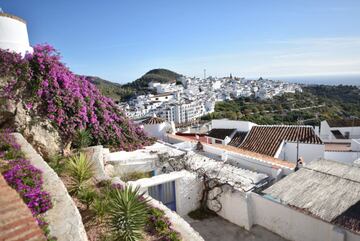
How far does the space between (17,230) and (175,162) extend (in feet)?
30.0

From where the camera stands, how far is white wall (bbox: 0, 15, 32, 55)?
34.8ft

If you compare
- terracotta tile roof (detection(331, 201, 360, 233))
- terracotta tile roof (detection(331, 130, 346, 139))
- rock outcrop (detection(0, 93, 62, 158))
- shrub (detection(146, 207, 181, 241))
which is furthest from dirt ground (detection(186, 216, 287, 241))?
terracotta tile roof (detection(331, 130, 346, 139))

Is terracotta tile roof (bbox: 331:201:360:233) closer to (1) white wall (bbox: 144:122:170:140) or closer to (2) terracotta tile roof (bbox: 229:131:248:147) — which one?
(2) terracotta tile roof (bbox: 229:131:248:147)

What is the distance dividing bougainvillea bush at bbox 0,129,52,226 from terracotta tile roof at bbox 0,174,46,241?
0.55 meters

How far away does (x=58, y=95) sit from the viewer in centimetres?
1130

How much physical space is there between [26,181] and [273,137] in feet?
51.9

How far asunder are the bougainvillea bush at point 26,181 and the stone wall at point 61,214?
17cm

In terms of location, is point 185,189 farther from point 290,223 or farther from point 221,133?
point 221,133

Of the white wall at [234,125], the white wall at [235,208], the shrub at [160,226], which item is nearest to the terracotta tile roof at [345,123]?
the white wall at [234,125]

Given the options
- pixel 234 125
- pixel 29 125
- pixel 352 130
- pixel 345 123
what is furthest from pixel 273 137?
pixel 345 123

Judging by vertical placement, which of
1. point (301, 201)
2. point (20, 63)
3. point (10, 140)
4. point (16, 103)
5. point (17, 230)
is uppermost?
point (20, 63)

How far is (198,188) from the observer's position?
1177 centimetres

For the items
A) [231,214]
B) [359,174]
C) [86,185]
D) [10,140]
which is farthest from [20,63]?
[359,174]

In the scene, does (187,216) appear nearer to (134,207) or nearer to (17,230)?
(134,207)
